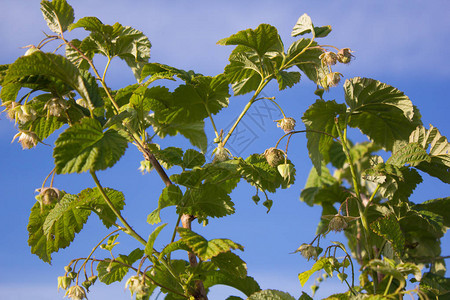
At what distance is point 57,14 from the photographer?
6.34ft

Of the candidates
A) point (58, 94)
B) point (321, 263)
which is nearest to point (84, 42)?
point (58, 94)

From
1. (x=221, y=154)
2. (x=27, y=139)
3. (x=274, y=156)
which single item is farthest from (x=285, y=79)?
(x=27, y=139)

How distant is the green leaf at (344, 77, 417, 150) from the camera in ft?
6.73

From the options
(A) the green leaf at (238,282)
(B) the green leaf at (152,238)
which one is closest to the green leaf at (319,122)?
(A) the green leaf at (238,282)

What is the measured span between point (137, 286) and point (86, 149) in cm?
46

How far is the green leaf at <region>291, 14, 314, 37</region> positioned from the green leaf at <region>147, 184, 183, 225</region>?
2.83 feet

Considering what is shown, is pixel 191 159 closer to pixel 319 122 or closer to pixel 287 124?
pixel 287 124

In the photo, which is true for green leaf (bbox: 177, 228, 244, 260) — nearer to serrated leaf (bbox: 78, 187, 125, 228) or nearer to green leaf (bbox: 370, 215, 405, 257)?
serrated leaf (bbox: 78, 187, 125, 228)

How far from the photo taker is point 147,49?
208 centimetres

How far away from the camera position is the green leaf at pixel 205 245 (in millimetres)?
1490

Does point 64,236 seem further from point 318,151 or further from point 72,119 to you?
point 318,151

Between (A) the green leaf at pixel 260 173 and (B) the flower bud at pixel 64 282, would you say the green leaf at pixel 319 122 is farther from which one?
(B) the flower bud at pixel 64 282

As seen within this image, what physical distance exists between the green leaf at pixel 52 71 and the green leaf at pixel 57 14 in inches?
17.5

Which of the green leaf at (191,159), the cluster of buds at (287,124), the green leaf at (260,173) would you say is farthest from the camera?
the cluster of buds at (287,124)
